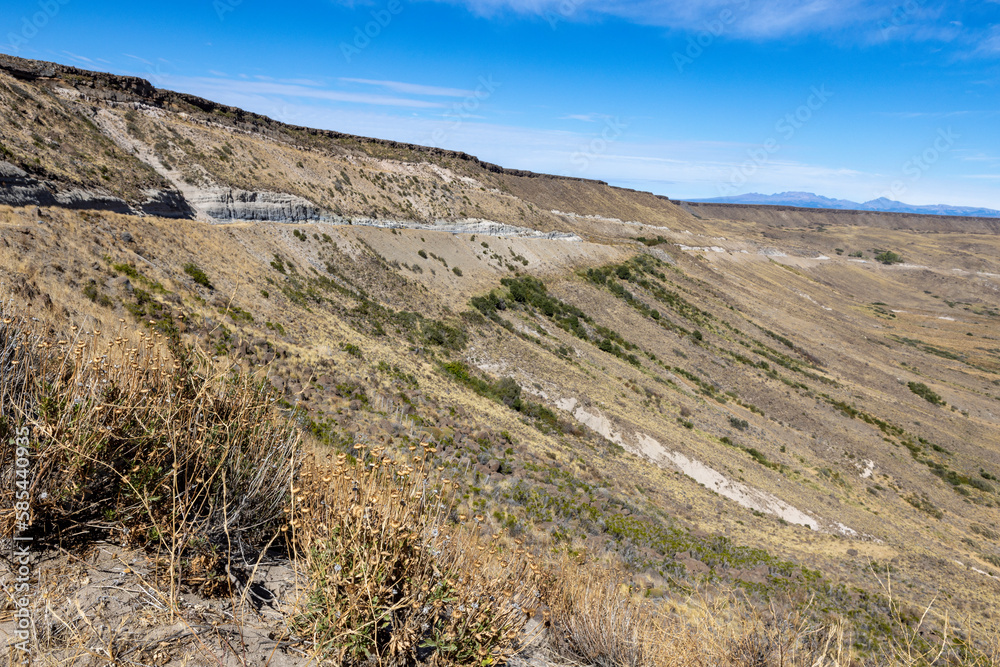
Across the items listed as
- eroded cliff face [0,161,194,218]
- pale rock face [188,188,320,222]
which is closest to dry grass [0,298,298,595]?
eroded cliff face [0,161,194,218]

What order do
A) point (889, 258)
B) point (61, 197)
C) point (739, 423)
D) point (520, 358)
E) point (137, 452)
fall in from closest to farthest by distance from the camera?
1. point (137, 452)
2. point (61, 197)
3. point (520, 358)
4. point (739, 423)
5. point (889, 258)

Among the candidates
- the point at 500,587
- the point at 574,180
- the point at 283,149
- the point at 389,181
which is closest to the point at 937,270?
the point at 574,180

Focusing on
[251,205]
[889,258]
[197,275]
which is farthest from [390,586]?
[889,258]

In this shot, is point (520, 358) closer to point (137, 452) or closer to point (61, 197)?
point (61, 197)

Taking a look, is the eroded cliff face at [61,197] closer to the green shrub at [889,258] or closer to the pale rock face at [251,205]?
the pale rock face at [251,205]

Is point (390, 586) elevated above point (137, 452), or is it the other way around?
point (137, 452)

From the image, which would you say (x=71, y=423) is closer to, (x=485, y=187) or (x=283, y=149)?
(x=283, y=149)

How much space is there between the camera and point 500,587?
3.63 m

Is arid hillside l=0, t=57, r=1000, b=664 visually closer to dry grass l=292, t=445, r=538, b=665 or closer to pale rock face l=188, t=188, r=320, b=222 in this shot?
pale rock face l=188, t=188, r=320, b=222

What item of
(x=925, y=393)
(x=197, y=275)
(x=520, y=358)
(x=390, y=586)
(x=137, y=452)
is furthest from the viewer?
(x=925, y=393)

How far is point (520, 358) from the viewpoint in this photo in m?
27.2

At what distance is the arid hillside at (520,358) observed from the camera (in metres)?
13.0

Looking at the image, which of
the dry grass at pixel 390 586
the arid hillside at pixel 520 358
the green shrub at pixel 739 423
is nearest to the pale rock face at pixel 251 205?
the arid hillside at pixel 520 358

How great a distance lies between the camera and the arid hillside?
1305 cm
